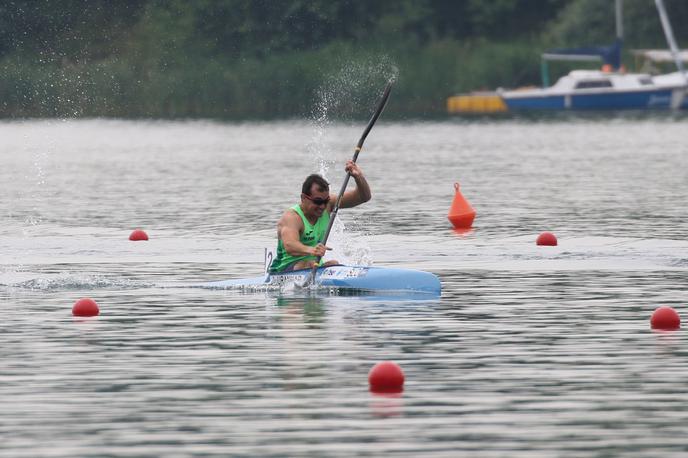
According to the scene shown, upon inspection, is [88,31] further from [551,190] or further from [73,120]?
[551,190]

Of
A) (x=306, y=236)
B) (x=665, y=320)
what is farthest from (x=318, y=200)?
(x=665, y=320)

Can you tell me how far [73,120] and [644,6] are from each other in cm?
3251

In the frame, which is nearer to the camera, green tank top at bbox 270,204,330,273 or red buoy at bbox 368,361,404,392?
red buoy at bbox 368,361,404,392

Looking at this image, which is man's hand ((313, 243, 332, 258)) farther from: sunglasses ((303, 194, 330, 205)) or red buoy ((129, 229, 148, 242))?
red buoy ((129, 229, 148, 242))

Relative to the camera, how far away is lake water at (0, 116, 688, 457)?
13.5 metres

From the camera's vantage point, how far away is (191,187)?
159ft

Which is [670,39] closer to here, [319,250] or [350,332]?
[319,250]

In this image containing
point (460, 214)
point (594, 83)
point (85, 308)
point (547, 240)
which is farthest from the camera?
point (594, 83)

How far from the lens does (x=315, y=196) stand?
2247 centimetres

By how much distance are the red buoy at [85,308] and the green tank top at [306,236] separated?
292 cm

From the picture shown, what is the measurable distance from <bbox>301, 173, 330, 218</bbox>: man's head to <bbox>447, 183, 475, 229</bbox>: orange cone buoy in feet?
33.4

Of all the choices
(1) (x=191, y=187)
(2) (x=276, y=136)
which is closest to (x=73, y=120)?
(2) (x=276, y=136)

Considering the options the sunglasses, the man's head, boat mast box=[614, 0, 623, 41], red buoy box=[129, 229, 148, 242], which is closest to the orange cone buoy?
red buoy box=[129, 229, 148, 242]

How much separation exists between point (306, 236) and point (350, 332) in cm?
393
